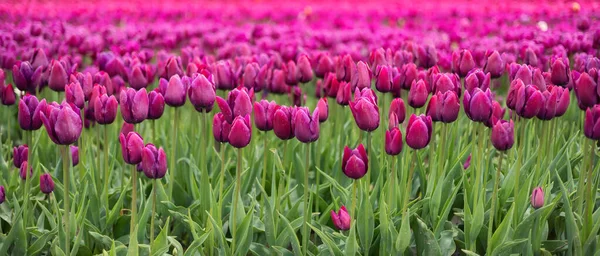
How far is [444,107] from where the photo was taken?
2447mm

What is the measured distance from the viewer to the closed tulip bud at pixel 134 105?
2.45 meters

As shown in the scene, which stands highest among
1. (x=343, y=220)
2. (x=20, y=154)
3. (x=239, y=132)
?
(x=239, y=132)

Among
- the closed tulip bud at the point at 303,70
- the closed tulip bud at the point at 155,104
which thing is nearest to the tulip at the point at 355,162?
the closed tulip bud at the point at 155,104

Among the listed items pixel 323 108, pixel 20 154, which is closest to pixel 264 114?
pixel 323 108

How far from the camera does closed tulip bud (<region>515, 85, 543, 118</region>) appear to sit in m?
2.35

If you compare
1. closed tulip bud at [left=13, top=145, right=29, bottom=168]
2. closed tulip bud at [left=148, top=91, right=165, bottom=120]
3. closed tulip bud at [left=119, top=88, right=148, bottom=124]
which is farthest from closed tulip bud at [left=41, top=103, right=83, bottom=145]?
closed tulip bud at [left=13, top=145, right=29, bottom=168]

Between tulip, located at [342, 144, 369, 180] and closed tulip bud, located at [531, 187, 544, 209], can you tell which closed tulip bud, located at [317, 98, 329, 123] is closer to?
tulip, located at [342, 144, 369, 180]

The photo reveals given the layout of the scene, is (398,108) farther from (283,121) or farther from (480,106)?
(283,121)

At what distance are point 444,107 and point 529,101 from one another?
305 mm

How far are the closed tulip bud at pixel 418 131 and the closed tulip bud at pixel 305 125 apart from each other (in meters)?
0.34

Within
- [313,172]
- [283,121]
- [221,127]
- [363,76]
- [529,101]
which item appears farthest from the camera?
[313,172]

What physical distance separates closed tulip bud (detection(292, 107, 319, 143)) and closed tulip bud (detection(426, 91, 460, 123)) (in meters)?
0.52

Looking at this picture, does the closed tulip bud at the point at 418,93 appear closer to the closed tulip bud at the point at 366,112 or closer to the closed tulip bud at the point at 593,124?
the closed tulip bud at the point at 366,112

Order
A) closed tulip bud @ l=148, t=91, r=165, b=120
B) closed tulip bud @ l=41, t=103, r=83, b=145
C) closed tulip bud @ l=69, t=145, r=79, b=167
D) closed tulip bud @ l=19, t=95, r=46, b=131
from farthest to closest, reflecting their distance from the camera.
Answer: closed tulip bud @ l=69, t=145, r=79, b=167, closed tulip bud @ l=148, t=91, r=165, b=120, closed tulip bud @ l=19, t=95, r=46, b=131, closed tulip bud @ l=41, t=103, r=83, b=145
